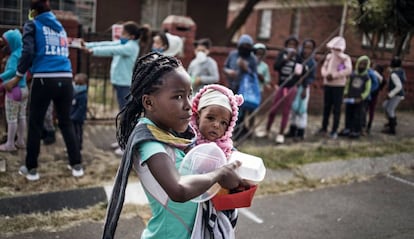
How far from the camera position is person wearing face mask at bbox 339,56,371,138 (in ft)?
25.2

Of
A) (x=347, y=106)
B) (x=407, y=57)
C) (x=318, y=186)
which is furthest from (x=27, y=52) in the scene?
(x=407, y=57)

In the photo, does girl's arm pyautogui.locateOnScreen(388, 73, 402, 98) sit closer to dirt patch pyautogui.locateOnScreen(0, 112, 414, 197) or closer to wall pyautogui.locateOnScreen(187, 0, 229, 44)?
dirt patch pyautogui.locateOnScreen(0, 112, 414, 197)

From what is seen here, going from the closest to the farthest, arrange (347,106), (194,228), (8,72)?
(194,228) → (8,72) → (347,106)

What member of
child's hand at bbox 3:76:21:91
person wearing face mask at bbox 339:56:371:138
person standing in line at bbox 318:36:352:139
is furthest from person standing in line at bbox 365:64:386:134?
child's hand at bbox 3:76:21:91

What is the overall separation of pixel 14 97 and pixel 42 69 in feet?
3.14

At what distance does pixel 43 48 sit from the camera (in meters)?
4.36

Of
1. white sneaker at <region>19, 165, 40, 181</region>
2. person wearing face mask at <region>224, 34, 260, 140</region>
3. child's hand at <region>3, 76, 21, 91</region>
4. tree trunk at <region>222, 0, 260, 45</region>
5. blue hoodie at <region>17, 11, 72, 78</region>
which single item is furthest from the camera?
tree trunk at <region>222, 0, 260, 45</region>

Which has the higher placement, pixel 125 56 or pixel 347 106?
pixel 125 56

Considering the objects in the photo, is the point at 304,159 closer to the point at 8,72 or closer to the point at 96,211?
the point at 96,211

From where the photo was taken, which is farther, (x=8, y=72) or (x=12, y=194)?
(x=8, y=72)

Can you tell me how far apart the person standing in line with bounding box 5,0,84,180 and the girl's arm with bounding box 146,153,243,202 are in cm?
316

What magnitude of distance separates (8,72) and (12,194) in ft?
4.70

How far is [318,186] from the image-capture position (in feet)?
17.5

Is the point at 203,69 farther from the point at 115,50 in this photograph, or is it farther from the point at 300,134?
the point at 300,134
